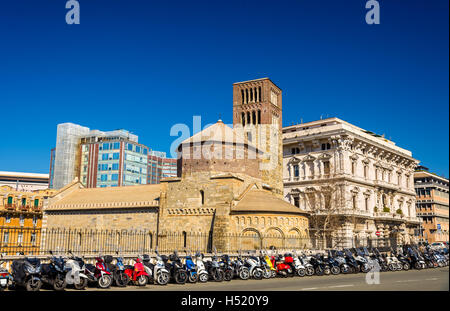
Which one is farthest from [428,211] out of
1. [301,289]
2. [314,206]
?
[301,289]

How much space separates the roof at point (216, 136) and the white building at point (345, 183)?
49.9ft

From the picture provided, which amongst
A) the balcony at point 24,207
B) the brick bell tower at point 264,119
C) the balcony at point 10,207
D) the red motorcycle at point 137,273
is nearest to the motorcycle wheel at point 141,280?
the red motorcycle at point 137,273

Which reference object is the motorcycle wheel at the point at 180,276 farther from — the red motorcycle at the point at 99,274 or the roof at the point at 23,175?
the roof at the point at 23,175

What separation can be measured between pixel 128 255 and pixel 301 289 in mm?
7666

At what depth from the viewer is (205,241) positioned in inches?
1179

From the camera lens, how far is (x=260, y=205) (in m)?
29.2

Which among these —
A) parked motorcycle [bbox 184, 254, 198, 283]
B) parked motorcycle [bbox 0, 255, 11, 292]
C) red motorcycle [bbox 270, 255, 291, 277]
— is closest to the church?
red motorcycle [bbox 270, 255, 291, 277]

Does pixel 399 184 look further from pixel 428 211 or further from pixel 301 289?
pixel 301 289

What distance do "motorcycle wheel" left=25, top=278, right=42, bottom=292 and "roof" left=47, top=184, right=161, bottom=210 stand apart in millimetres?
20735

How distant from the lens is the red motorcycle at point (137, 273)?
48.9ft

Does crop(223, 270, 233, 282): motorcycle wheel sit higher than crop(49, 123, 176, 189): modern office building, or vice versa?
crop(49, 123, 176, 189): modern office building

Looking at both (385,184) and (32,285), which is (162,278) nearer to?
(32,285)

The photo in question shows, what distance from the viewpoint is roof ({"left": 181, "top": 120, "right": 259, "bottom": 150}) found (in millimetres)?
33031

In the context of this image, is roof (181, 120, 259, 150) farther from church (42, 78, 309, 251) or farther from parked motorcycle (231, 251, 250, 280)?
parked motorcycle (231, 251, 250, 280)
